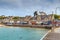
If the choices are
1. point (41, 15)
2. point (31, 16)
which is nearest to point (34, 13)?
point (31, 16)

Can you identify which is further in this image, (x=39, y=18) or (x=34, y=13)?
(x=34, y=13)

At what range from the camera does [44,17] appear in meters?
90.6

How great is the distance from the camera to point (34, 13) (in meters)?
102

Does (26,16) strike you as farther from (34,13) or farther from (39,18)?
(39,18)

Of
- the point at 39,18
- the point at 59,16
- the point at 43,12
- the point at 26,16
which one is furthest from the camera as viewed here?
the point at 59,16

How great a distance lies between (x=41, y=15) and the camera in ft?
301

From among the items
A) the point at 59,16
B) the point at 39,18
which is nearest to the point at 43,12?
the point at 39,18

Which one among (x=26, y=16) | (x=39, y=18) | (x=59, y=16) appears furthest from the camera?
(x=59, y=16)

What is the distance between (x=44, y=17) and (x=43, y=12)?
7.48m

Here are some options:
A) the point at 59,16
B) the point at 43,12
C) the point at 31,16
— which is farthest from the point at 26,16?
the point at 59,16

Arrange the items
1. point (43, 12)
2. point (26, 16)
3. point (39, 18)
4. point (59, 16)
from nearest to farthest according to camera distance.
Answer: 1. point (39, 18)
2. point (43, 12)
3. point (26, 16)
4. point (59, 16)

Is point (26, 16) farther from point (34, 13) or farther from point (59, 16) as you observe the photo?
point (59, 16)

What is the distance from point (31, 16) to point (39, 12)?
16.0 ft

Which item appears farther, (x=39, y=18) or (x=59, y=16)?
(x=59, y=16)
